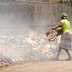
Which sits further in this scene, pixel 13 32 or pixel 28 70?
pixel 13 32

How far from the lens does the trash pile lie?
640 centimetres

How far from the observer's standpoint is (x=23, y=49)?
727 cm

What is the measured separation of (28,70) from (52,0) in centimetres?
644

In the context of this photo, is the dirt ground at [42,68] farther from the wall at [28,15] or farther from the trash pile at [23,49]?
the wall at [28,15]

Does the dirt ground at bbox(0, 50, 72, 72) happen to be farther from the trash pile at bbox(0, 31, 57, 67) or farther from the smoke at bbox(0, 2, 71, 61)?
the smoke at bbox(0, 2, 71, 61)

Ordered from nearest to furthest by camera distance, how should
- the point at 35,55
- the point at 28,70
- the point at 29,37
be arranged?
the point at 28,70
the point at 35,55
the point at 29,37

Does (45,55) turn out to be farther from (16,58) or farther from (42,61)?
(16,58)

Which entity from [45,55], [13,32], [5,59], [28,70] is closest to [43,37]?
[13,32]

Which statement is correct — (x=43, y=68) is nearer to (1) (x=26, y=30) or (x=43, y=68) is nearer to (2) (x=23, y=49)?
(2) (x=23, y=49)

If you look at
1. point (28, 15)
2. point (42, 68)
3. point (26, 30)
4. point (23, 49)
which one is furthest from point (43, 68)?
point (28, 15)

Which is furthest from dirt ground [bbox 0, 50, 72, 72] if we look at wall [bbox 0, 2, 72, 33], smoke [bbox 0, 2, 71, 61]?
wall [bbox 0, 2, 72, 33]

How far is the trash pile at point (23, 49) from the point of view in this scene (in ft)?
21.0

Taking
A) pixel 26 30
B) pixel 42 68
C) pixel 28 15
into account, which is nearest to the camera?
pixel 42 68

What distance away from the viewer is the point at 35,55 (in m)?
6.92
